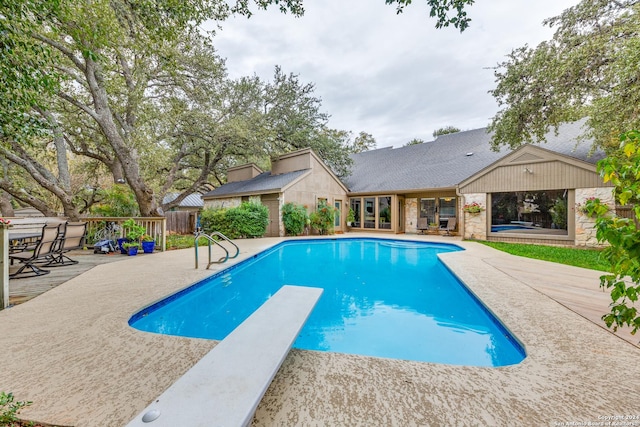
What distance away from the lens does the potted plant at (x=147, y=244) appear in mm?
8438

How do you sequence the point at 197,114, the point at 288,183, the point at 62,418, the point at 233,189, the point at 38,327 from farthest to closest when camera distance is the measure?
the point at 233,189
the point at 288,183
the point at 197,114
the point at 38,327
the point at 62,418

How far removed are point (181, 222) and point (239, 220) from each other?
870cm

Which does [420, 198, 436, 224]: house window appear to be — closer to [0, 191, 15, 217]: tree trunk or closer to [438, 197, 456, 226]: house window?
[438, 197, 456, 226]: house window

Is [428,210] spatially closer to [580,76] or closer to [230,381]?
[580,76]

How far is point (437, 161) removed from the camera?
1526 centimetres

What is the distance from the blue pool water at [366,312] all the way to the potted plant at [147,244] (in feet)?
11.9

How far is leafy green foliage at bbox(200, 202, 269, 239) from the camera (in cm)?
1222

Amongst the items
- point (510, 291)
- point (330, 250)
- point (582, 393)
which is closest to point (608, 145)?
point (510, 291)

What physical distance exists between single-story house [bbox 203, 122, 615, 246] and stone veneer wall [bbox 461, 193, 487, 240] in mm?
39

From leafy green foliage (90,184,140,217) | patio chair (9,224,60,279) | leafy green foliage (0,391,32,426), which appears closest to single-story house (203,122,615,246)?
leafy green foliage (90,184,140,217)

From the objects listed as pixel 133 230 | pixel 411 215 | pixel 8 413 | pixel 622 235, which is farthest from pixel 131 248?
pixel 411 215

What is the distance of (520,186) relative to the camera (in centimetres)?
1083

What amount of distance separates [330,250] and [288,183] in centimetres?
450

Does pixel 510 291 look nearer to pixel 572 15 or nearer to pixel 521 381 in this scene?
pixel 521 381
